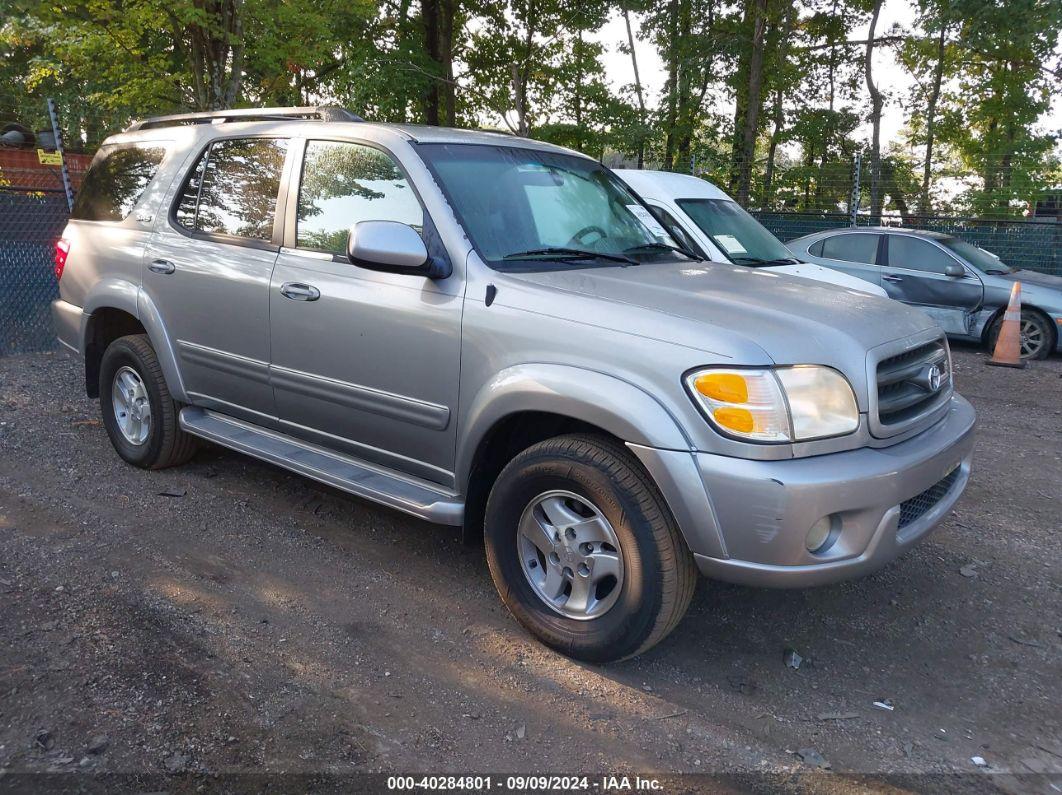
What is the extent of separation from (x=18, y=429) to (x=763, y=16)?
18.4 metres

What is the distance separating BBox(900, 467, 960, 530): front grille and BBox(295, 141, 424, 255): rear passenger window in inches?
86.1

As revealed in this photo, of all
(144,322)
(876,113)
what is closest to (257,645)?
(144,322)

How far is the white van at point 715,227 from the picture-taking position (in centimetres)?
784

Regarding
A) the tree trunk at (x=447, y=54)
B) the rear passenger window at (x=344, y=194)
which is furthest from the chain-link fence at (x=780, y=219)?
the tree trunk at (x=447, y=54)

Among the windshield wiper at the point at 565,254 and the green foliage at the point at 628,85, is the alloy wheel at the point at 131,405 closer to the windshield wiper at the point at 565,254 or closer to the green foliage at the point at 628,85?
the windshield wiper at the point at 565,254

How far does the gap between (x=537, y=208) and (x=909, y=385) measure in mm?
1728

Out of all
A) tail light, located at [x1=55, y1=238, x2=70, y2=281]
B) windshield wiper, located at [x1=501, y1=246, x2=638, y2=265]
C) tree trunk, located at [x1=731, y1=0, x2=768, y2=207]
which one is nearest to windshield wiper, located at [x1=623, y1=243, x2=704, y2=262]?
windshield wiper, located at [x1=501, y1=246, x2=638, y2=265]

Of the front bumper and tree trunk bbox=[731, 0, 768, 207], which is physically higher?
tree trunk bbox=[731, 0, 768, 207]

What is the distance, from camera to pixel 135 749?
8.89 ft

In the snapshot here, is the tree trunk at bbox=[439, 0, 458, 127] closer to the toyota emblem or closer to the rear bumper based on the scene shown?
the rear bumper

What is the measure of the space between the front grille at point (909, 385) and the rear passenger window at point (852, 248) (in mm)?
7855

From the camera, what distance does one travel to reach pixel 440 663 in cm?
329

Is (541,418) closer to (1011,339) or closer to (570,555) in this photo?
(570,555)

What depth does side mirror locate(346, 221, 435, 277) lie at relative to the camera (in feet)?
11.0
